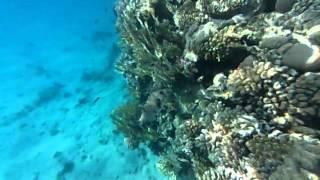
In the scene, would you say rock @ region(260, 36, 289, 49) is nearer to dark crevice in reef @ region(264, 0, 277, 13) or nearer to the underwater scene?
the underwater scene

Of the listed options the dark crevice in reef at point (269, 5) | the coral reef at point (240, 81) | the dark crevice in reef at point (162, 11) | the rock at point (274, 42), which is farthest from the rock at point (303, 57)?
the dark crevice in reef at point (162, 11)

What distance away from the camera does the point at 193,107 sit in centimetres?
680

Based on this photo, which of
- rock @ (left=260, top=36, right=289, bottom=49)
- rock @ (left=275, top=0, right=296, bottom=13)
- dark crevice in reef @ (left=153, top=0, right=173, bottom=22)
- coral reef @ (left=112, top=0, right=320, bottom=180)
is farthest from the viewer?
dark crevice in reef @ (left=153, top=0, right=173, bottom=22)

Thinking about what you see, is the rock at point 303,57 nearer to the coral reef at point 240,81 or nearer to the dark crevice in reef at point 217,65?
the coral reef at point 240,81

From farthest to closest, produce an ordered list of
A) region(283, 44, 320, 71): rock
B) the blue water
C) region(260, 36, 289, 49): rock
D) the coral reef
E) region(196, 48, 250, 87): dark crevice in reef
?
the blue water → region(196, 48, 250, 87): dark crevice in reef → region(260, 36, 289, 49): rock → the coral reef → region(283, 44, 320, 71): rock

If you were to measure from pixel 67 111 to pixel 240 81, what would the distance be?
38.5 feet

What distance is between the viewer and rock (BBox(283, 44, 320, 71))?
3.90 m

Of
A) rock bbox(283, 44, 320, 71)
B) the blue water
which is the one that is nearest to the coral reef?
rock bbox(283, 44, 320, 71)

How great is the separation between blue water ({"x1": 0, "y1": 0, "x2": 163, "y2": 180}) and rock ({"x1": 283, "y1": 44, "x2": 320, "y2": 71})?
6.23 m

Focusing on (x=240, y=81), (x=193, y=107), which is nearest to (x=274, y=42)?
(x=240, y=81)

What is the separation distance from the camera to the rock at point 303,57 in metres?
3.90

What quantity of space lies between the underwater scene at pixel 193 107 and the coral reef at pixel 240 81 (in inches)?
0.6

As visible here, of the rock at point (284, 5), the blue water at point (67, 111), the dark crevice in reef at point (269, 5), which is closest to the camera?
the rock at point (284, 5)

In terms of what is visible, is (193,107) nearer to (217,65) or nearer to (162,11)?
(217,65)
